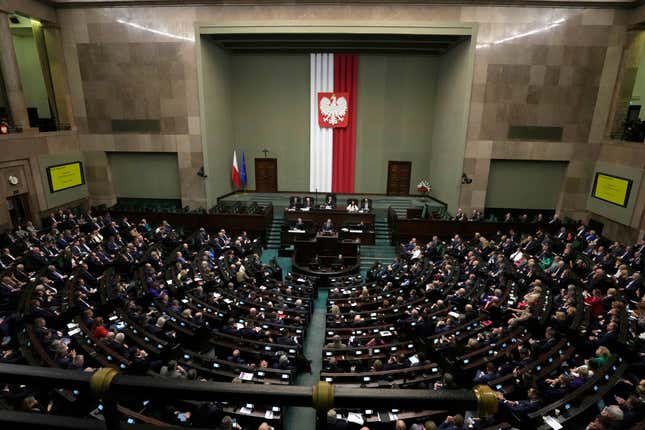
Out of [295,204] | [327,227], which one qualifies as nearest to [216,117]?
[295,204]

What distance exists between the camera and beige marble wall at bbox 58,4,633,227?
16953 millimetres

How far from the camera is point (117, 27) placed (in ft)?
59.5

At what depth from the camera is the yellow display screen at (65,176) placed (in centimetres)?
1755

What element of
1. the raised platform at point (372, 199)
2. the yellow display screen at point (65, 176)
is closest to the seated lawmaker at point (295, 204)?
the raised platform at point (372, 199)

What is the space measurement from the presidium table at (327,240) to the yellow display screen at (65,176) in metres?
11.1

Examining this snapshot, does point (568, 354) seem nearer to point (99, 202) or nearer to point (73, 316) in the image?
point (73, 316)

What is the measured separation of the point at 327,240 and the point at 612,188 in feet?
42.8

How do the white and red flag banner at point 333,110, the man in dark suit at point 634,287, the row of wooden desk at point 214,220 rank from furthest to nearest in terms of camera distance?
the white and red flag banner at point 333,110 < the row of wooden desk at point 214,220 < the man in dark suit at point 634,287

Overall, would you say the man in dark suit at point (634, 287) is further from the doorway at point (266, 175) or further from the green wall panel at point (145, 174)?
the green wall panel at point (145, 174)

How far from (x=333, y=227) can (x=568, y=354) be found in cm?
1092

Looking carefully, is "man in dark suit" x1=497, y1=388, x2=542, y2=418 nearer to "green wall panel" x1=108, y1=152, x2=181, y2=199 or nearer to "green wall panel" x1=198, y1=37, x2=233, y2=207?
"green wall panel" x1=198, y1=37, x2=233, y2=207

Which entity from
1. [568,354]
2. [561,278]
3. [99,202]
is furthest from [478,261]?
[99,202]

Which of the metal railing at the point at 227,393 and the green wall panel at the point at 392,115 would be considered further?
the green wall panel at the point at 392,115

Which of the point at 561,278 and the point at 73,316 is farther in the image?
the point at 561,278
